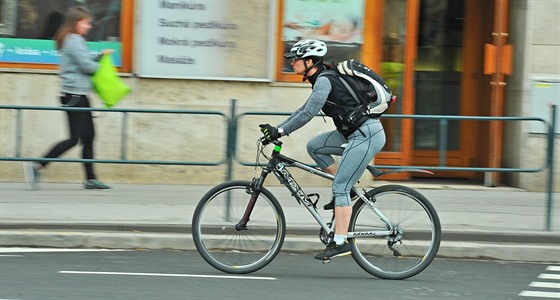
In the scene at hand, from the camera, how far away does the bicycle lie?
7.38 m

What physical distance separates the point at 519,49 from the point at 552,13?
60 cm

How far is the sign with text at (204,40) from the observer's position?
1179 cm

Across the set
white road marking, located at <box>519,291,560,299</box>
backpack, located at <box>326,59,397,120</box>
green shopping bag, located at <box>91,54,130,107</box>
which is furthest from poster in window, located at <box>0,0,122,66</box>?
white road marking, located at <box>519,291,560,299</box>

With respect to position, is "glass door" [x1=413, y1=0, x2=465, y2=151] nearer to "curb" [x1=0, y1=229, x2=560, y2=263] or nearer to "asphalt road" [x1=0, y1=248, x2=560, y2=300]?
"curb" [x1=0, y1=229, x2=560, y2=263]

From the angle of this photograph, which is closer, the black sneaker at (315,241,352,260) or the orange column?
the black sneaker at (315,241,352,260)

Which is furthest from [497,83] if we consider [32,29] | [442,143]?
[32,29]

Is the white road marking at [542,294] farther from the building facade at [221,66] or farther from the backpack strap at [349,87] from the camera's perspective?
the building facade at [221,66]

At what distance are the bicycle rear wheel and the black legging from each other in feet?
12.1

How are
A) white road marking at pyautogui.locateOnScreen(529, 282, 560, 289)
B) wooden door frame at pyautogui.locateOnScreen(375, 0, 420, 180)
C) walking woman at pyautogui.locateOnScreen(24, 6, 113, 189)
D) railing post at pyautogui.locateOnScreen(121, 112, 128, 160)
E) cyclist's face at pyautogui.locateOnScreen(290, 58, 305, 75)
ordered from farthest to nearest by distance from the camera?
wooden door frame at pyautogui.locateOnScreen(375, 0, 420, 180) < walking woman at pyautogui.locateOnScreen(24, 6, 113, 189) < railing post at pyautogui.locateOnScreen(121, 112, 128, 160) < white road marking at pyautogui.locateOnScreen(529, 282, 560, 289) < cyclist's face at pyautogui.locateOnScreen(290, 58, 305, 75)

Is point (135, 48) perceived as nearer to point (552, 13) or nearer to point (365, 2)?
point (365, 2)

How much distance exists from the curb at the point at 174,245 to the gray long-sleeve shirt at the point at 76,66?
8.07 ft

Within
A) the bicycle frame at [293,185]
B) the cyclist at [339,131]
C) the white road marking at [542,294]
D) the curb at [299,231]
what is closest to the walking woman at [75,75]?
the curb at [299,231]

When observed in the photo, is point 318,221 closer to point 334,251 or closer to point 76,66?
point 334,251

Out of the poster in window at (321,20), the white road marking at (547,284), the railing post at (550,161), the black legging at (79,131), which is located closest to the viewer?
the white road marking at (547,284)
